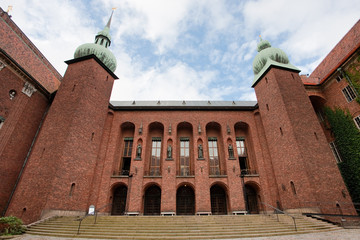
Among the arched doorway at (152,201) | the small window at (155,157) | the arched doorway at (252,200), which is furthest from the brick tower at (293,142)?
the small window at (155,157)

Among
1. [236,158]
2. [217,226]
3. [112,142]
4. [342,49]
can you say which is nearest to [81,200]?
[112,142]

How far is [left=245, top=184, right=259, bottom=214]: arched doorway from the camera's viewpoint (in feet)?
58.2

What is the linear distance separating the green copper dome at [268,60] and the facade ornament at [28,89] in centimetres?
2252

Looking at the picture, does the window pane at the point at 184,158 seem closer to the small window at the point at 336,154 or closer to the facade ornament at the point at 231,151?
the facade ornament at the point at 231,151

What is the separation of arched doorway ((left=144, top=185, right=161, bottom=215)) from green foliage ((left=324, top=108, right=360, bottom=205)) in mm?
16544

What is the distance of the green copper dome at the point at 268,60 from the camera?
64.1 ft

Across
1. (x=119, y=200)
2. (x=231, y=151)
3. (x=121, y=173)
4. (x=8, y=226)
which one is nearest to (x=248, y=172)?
(x=231, y=151)

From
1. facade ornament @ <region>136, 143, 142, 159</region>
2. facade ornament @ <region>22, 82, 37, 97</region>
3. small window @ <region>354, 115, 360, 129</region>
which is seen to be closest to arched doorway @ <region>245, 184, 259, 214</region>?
small window @ <region>354, 115, 360, 129</region>

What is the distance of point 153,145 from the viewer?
20609mm

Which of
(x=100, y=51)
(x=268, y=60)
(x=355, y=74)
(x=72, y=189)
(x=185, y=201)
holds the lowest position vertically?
(x=185, y=201)

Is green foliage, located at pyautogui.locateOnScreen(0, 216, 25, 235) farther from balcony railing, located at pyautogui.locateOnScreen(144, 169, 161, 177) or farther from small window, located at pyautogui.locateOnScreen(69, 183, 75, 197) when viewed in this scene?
balcony railing, located at pyautogui.locateOnScreen(144, 169, 161, 177)

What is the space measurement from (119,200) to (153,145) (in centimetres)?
632

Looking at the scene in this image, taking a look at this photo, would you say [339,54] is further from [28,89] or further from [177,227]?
[28,89]

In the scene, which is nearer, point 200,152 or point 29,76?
point 29,76
